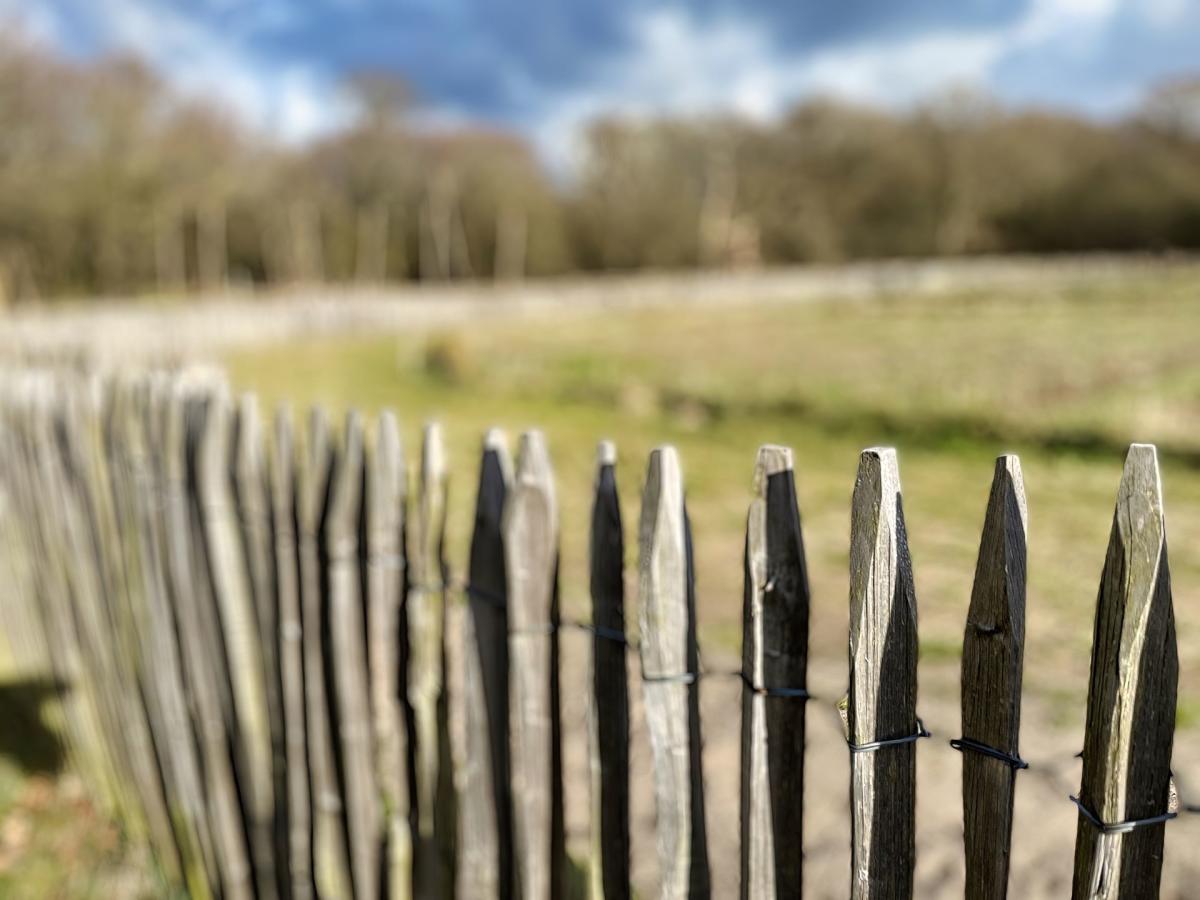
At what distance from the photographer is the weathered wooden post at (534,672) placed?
171cm

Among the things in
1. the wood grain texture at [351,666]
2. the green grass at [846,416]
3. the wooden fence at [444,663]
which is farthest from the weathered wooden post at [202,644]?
the green grass at [846,416]

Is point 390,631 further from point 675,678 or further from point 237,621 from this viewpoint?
point 675,678

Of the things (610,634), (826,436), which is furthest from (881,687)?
(826,436)

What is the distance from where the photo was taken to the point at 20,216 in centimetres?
3048

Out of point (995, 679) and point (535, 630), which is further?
point (535, 630)

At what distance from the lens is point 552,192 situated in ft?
168

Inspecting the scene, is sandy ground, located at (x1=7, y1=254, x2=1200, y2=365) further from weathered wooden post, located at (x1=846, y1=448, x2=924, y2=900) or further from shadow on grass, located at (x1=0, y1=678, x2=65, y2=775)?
weathered wooden post, located at (x1=846, y1=448, x2=924, y2=900)

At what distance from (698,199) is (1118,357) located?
1654 inches

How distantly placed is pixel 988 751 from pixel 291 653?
1838mm

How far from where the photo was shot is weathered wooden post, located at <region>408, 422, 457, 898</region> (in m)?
2.05

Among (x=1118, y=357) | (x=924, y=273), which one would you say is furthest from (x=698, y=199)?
(x=1118, y=357)

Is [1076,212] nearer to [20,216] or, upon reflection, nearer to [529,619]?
[20,216]

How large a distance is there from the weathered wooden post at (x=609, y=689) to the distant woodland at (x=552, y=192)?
3356 centimetres

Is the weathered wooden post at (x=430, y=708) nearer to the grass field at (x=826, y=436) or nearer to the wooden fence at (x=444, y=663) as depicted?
the wooden fence at (x=444, y=663)
